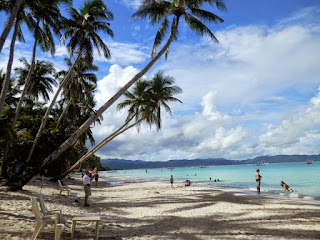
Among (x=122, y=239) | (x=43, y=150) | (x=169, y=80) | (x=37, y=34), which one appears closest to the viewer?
(x=122, y=239)

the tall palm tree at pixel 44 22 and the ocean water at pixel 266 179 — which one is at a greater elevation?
the tall palm tree at pixel 44 22

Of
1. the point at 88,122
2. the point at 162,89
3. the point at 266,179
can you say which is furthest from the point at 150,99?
the point at 266,179

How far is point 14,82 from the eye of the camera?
2486 cm

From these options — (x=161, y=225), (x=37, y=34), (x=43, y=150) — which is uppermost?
(x=37, y=34)

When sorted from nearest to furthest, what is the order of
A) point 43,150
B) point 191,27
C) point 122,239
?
point 122,239 < point 191,27 < point 43,150

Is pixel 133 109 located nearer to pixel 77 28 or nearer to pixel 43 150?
pixel 43 150

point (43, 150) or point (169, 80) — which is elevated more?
point (169, 80)

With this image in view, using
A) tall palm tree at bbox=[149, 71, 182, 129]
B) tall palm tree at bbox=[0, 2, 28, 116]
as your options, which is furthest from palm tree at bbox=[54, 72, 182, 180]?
tall palm tree at bbox=[0, 2, 28, 116]

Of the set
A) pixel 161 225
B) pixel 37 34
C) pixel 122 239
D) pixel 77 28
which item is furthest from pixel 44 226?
pixel 77 28

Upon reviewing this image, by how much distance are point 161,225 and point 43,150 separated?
15245mm

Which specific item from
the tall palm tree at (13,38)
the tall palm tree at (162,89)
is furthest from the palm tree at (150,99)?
the tall palm tree at (13,38)

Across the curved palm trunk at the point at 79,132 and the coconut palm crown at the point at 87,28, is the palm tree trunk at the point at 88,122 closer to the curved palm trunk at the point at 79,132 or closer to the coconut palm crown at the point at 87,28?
the curved palm trunk at the point at 79,132

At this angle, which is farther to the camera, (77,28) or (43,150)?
(43,150)

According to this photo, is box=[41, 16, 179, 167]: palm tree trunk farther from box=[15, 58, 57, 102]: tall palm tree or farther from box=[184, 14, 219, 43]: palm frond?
box=[15, 58, 57, 102]: tall palm tree
